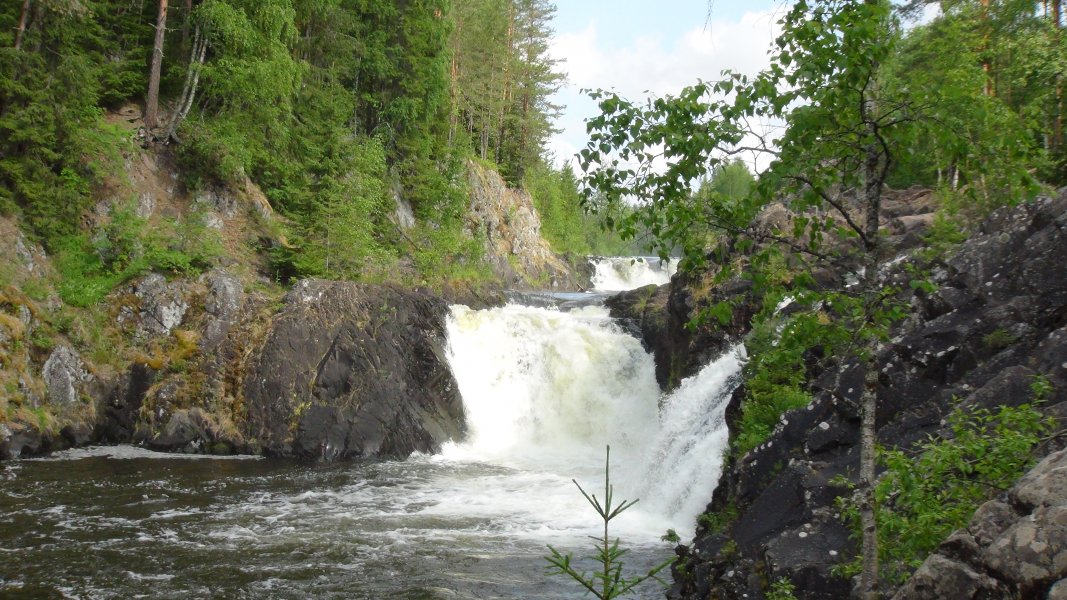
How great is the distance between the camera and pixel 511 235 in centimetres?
3450

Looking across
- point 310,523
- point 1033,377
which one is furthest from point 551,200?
point 1033,377

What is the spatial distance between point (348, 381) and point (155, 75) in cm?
1043

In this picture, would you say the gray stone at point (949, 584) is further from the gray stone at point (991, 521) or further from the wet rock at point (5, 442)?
the wet rock at point (5, 442)

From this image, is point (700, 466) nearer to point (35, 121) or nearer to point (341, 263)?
point (341, 263)

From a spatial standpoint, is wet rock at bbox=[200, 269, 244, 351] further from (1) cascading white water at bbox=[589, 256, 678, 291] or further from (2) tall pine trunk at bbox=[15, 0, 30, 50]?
(1) cascading white water at bbox=[589, 256, 678, 291]

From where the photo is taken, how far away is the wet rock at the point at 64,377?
13531mm

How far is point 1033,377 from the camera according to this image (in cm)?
565

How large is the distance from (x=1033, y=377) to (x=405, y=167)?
2413cm

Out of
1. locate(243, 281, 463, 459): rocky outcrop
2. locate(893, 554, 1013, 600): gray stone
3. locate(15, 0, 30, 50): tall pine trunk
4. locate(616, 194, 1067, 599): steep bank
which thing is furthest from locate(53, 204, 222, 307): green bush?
locate(893, 554, 1013, 600): gray stone

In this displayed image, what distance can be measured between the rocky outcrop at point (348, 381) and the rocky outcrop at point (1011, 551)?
1263 cm

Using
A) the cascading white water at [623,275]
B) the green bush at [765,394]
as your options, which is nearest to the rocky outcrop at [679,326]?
the green bush at [765,394]

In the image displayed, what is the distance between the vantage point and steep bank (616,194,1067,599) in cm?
592

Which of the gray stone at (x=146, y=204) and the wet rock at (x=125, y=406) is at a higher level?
the gray stone at (x=146, y=204)

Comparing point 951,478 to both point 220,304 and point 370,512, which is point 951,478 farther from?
point 220,304
